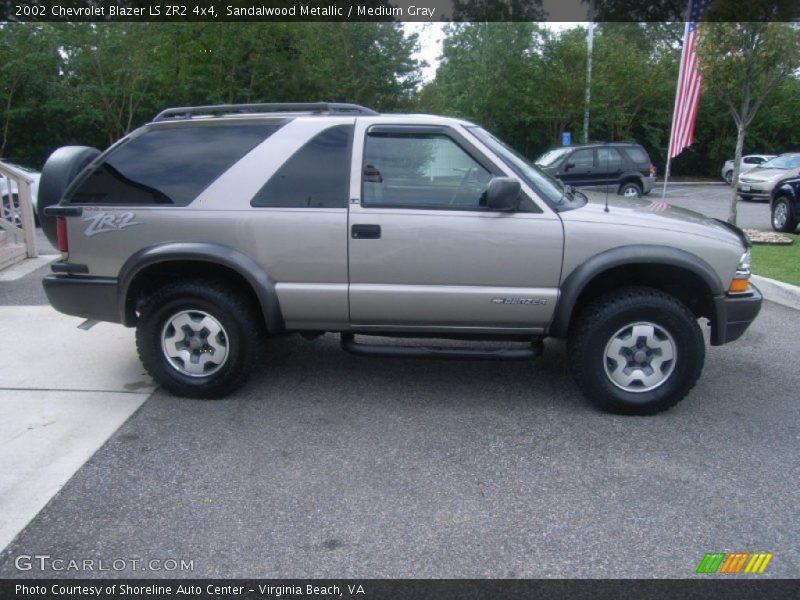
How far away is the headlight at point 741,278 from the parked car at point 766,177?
17449mm

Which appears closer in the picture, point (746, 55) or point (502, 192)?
point (502, 192)

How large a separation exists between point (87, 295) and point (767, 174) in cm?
2096

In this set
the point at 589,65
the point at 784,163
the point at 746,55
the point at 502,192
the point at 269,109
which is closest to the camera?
the point at 502,192

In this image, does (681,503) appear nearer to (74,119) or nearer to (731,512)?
(731,512)

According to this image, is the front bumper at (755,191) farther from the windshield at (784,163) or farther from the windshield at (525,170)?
the windshield at (525,170)

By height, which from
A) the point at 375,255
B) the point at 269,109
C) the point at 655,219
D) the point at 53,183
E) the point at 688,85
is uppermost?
the point at 688,85

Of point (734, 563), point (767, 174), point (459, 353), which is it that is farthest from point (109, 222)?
point (767, 174)

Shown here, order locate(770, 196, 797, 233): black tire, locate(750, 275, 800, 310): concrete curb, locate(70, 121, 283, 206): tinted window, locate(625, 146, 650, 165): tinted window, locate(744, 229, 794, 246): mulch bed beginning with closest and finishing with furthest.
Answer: locate(70, 121, 283, 206): tinted window, locate(750, 275, 800, 310): concrete curb, locate(744, 229, 794, 246): mulch bed, locate(770, 196, 797, 233): black tire, locate(625, 146, 650, 165): tinted window

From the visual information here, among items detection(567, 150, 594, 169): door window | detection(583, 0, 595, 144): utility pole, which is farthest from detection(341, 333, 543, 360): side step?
detection(583, 0, 595, 144): utility pole

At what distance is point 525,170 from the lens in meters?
4.41

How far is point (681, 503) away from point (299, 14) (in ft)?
64.9

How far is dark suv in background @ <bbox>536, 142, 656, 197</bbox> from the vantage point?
17141 mm

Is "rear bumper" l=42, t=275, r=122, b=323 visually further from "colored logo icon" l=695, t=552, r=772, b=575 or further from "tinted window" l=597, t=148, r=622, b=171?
"tinted window" l=597, t=148, r=622, b=171

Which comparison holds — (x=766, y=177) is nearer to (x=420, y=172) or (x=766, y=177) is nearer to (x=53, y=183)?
(x=420, y=172)
